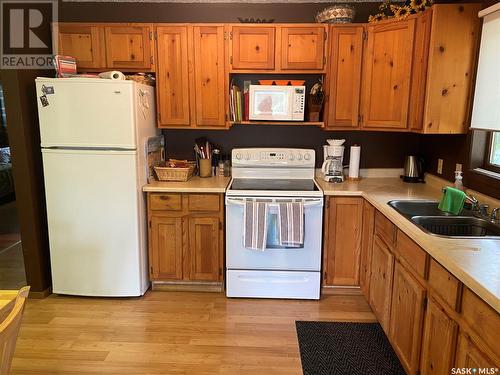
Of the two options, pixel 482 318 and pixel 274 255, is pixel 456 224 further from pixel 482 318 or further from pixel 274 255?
pixel 274 255

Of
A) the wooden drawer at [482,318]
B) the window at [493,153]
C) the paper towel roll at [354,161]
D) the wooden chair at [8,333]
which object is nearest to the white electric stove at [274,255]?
the paper towel roll at [354,161]

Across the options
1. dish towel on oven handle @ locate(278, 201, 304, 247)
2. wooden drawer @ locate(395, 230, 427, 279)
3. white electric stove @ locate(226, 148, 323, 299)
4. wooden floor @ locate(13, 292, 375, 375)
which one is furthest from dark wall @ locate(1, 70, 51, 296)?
wooden drawer @ locate(395, 230, 427, 279)

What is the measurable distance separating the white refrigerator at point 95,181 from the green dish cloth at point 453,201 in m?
2.10

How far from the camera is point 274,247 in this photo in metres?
2.97

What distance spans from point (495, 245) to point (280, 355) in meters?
1.36

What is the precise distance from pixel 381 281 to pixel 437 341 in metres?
0.82

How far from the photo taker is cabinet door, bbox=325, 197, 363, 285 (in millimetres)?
2959

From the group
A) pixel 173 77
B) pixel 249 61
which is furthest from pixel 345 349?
pixel 173 77

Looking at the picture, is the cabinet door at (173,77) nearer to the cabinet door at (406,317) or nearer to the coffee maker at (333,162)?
the coffee maker at (333,162)

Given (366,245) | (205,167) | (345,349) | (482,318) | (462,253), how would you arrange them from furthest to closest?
(205,167)
(366,245)
(345,349)
(462,253)
(482,318)

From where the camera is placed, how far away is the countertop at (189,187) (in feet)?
9.75

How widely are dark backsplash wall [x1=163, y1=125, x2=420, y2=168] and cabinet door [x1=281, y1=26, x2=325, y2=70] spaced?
1.97 feet

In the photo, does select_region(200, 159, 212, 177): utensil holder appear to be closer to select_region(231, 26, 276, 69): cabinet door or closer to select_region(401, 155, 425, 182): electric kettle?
select_region(231, 26, 276, 69): cabinet door

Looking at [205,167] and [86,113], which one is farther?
[205,167]
